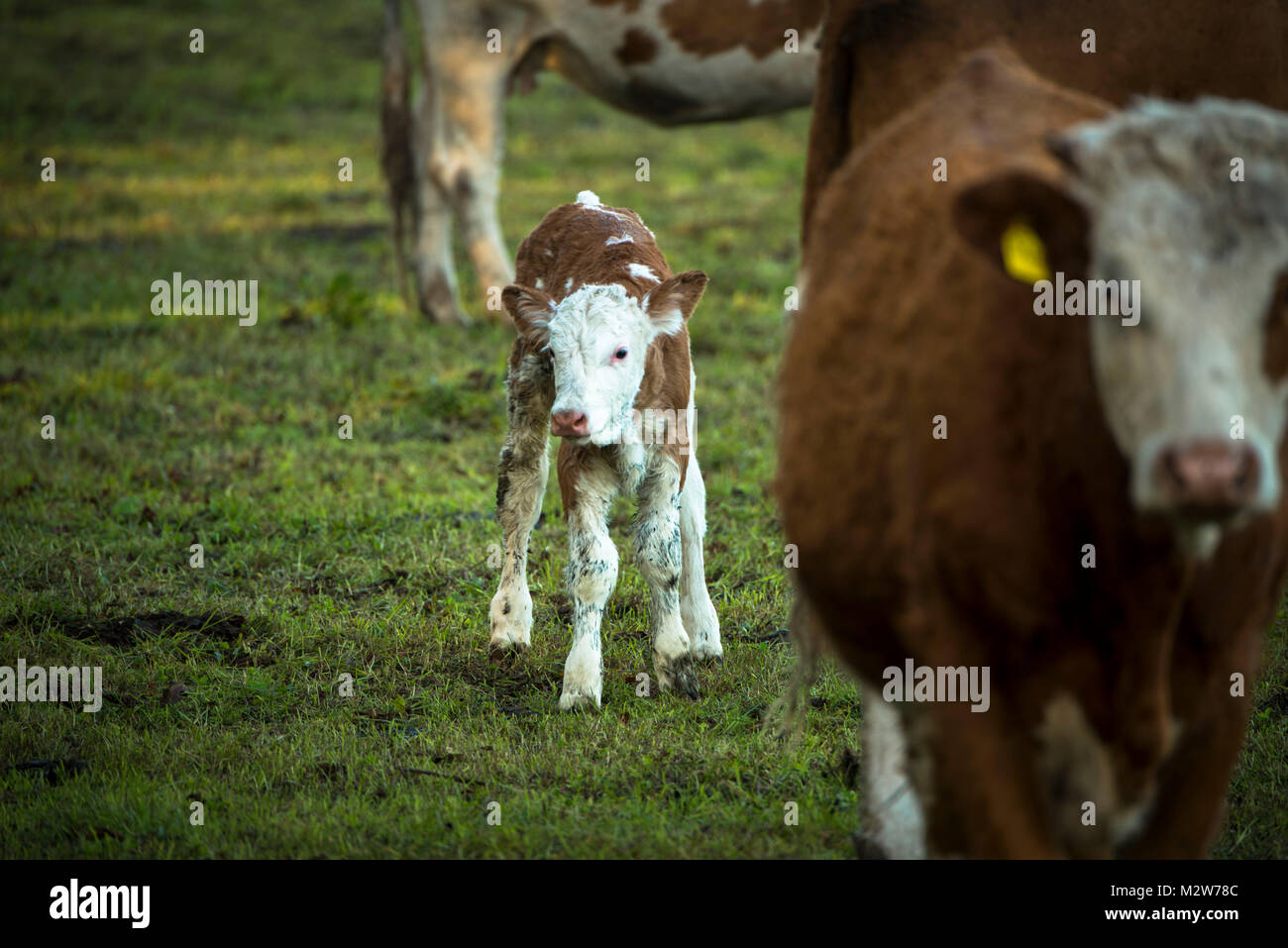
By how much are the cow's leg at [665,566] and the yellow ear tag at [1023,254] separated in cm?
272

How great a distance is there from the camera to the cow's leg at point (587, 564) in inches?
198

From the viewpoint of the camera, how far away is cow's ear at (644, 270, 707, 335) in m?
5.12

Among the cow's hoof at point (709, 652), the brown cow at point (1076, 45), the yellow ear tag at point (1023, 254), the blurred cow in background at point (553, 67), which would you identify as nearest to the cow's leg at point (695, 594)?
the cow's hoof at point (709, 652)

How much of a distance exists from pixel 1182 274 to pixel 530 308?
315 centimetres

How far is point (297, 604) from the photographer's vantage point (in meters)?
6.05

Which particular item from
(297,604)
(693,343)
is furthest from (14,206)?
(297,604)

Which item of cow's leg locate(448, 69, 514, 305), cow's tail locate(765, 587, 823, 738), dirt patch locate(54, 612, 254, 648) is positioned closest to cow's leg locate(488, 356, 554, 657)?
dirt patch locate(54, 612, 254, 648)

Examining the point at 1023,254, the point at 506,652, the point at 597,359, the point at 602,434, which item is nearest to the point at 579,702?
the point at 506,652

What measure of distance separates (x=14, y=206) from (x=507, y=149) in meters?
5.37

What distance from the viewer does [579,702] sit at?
500cm

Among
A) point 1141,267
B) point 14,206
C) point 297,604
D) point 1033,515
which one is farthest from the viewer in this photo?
point 14,206

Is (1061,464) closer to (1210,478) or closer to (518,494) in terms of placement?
(1210,478)

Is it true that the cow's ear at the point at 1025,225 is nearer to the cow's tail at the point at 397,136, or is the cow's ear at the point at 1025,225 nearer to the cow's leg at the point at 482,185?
the cow's leg at the point at 482,185
